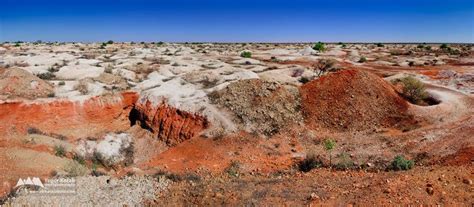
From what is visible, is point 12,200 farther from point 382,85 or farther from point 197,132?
point 382,85

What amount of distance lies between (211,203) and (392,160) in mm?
9312

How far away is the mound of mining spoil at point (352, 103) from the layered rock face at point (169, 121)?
21.4 feet

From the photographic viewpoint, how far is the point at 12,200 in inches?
424

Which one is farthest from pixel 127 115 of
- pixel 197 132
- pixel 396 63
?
pixel 396 63

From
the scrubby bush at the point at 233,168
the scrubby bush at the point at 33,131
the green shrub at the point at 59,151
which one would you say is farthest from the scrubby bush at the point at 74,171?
the scrubby bush at the point at 33,131

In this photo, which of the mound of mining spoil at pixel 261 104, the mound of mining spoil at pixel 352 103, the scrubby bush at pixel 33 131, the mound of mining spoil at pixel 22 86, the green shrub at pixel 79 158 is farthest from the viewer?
the mound of mining spoil at pixel 22 86

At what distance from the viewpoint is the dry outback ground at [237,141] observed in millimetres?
11195

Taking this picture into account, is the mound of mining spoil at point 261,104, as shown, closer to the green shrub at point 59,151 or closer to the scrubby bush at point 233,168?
the scrubby bush at point 233,168

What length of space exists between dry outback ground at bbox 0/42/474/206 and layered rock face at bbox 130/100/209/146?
0.08 metres

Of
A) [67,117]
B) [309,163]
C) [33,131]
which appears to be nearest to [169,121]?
[67,117]

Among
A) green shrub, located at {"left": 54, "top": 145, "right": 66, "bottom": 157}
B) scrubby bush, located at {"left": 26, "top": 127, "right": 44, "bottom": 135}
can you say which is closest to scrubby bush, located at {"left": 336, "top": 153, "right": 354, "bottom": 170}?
green shrub, located at {"left": 54, "top": 145, "right": 66, "bottom": 157}

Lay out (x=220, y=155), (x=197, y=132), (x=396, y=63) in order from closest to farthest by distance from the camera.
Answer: (x=220, y=155) → (x=197, y=132) → (x=396, y=63)

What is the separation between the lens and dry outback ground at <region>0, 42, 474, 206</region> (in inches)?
441

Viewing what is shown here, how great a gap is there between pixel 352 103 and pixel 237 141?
7853 millimetres
